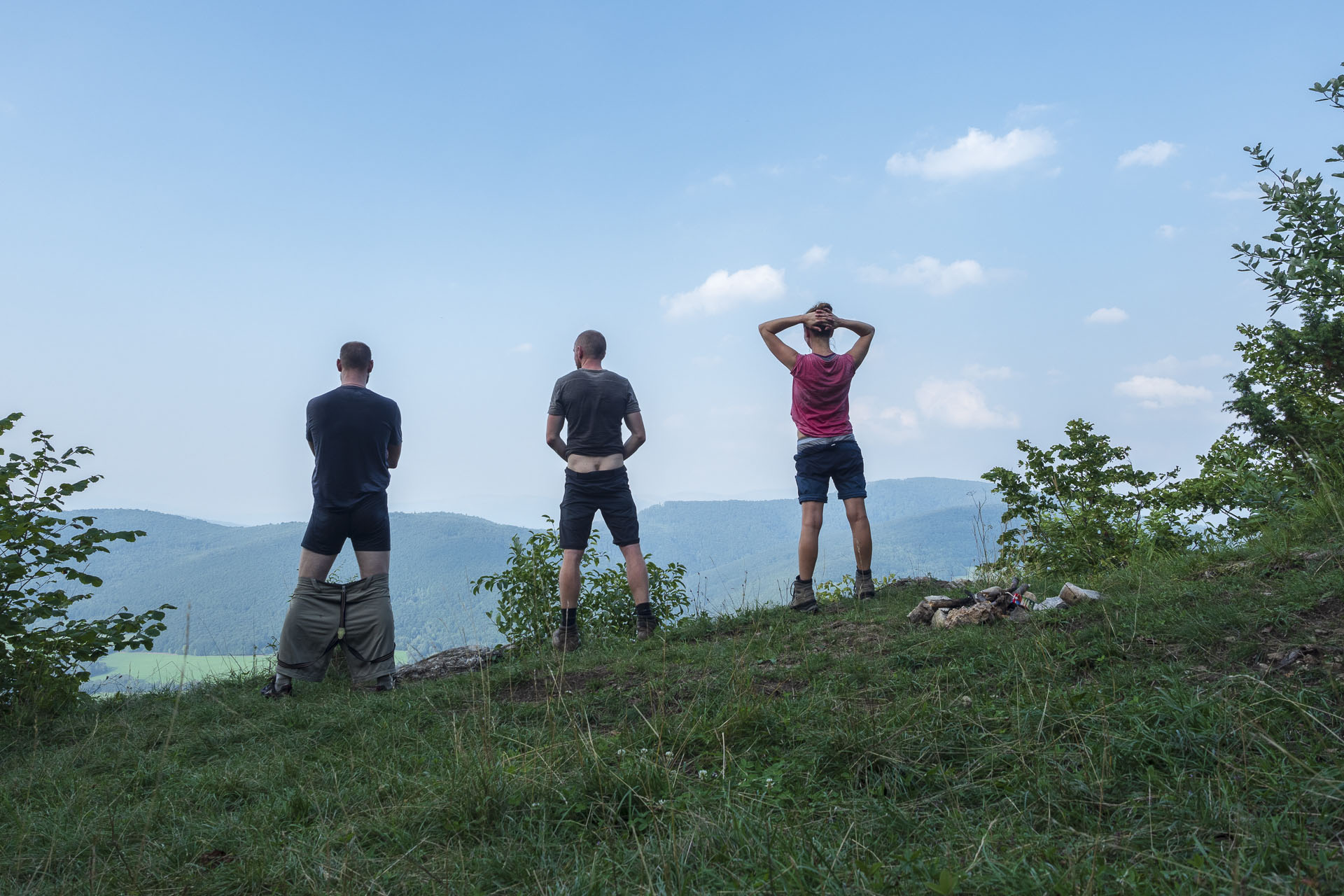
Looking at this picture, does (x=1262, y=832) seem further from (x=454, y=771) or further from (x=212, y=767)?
(x=212, y=767)

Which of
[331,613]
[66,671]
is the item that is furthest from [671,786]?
[66,671]

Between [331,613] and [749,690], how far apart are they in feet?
12.6

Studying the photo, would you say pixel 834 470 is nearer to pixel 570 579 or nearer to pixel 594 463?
pixel 594 463

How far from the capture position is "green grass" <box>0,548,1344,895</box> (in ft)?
6.59

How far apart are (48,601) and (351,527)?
7.77 ft

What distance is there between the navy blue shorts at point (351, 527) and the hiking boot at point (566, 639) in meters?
1.53

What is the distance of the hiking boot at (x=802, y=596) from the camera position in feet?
20.6

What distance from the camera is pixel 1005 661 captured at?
3.85 m

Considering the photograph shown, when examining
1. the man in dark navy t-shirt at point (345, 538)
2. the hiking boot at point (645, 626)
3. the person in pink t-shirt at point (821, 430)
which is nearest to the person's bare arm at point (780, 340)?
the person in pink t-shirt at point (821, 430)

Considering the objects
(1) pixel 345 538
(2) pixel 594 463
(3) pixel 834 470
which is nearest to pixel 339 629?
(1) pixel 345 538

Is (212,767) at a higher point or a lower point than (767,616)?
lower

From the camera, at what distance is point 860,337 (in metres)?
6.76

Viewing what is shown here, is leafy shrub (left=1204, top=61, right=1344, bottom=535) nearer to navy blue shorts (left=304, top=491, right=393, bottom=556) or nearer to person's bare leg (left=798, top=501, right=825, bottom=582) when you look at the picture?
person's bare leg (left=798, top=501, right=825, bottom=582)

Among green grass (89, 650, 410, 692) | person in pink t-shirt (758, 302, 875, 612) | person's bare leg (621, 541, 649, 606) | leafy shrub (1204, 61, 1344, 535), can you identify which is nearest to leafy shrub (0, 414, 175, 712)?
green grass (89, 650, 410, 692)
